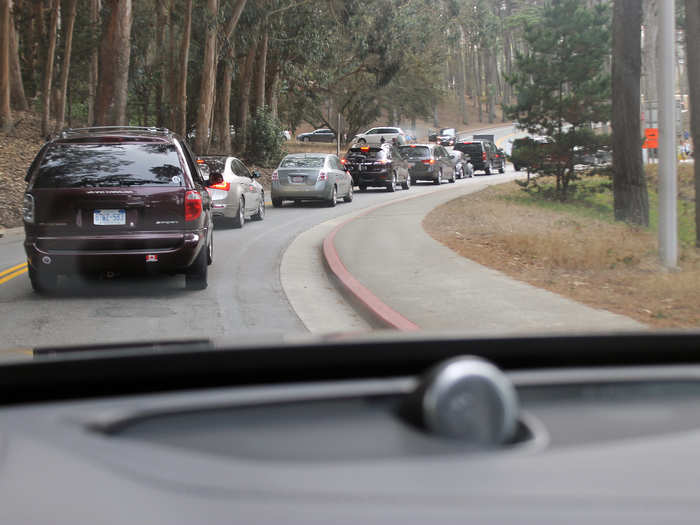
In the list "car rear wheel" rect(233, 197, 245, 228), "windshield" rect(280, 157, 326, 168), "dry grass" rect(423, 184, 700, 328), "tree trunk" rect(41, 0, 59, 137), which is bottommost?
"dry grass" rect(423, 184, 700, 328)

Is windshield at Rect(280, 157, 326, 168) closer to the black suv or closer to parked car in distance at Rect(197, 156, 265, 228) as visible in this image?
parked car in distance at Rect(197, 156, 265, 228)

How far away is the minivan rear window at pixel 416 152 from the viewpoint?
40812 millimetres

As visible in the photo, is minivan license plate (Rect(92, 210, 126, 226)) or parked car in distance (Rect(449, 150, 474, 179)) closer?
minivan license plate (Rect(92, 210, 126, 226))

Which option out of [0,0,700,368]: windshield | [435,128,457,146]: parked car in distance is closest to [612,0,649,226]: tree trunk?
[0,0,700,368]: windshield

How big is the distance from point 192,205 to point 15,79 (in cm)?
3476

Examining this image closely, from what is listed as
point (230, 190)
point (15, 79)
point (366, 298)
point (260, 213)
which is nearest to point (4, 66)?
point (15, 79)

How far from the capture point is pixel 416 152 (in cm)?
4106

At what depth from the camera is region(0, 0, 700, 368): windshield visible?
32.7 feet

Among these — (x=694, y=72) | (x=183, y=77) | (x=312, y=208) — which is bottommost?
(x=312, y=208)

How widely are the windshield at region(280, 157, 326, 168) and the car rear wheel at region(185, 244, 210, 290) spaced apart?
16084mm

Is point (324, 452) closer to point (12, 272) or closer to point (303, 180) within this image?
point (12, 272)

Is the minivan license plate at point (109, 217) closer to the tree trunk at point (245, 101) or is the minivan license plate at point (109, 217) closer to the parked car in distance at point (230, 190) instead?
the parked car in distance at point (230, 190)

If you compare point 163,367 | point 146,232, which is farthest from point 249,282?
point 163,367

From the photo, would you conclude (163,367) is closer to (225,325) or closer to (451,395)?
(451,395)
